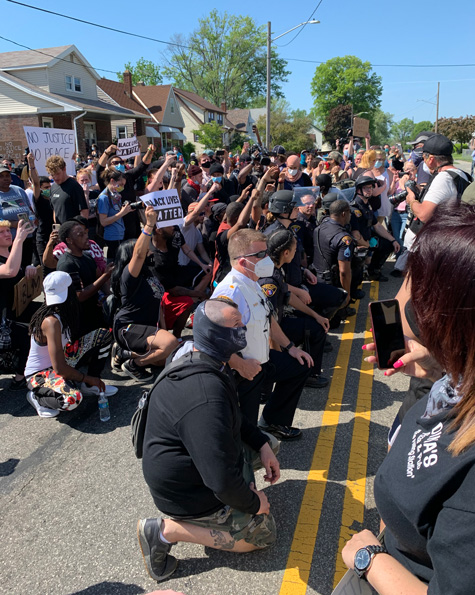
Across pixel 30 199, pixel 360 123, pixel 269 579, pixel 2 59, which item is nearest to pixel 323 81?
pixel 2 59

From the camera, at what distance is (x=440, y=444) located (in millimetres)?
1164

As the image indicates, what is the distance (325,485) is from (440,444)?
7.58 ft

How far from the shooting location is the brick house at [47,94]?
27828mm

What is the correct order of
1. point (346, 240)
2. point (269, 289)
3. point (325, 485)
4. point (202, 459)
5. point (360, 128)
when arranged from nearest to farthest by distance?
point (202, 459)
point (325, 485)
point (269, 289)
point (346, 240)
point (360, 128)

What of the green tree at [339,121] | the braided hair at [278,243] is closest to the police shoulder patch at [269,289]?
the braided hair at [278,243]

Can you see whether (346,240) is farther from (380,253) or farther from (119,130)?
(119,130)

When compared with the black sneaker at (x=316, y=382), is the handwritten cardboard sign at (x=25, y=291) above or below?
above

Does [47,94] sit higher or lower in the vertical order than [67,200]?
higher

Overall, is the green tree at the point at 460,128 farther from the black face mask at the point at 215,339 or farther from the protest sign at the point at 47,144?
the black face mask at the point at 215,339

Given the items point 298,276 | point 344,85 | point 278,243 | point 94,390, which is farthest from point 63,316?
point 344,85

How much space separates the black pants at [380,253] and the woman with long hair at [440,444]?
6983mm

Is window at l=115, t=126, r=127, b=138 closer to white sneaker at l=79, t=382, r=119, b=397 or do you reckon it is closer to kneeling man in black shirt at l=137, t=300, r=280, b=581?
white sneaker at l=79, t=382, r=119, b=397

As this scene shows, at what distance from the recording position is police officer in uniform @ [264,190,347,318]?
4953 millimetres

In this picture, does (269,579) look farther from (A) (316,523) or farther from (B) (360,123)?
(B) (360,123)
